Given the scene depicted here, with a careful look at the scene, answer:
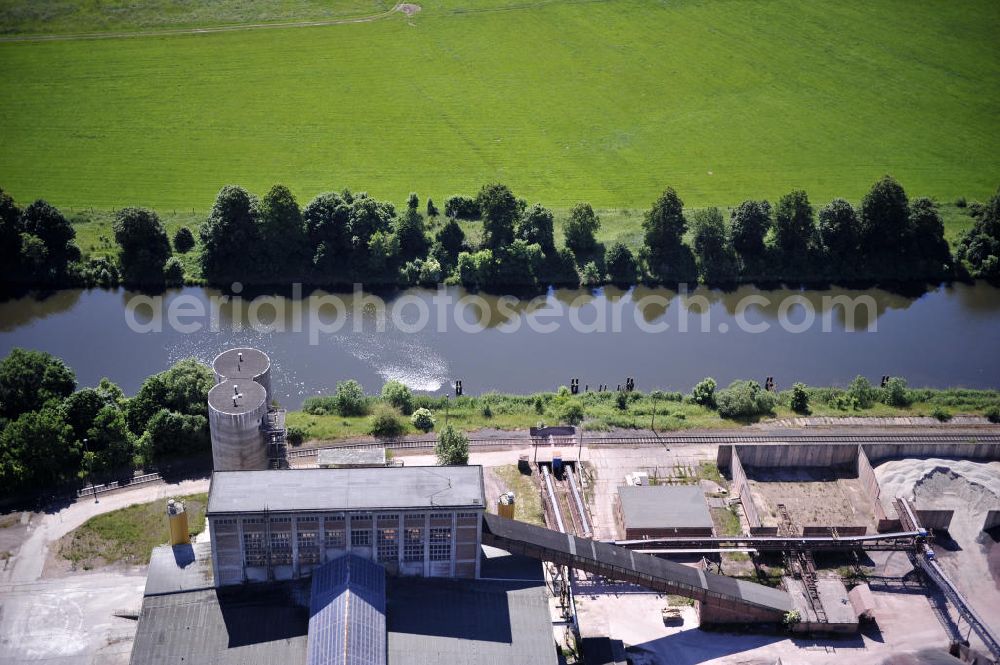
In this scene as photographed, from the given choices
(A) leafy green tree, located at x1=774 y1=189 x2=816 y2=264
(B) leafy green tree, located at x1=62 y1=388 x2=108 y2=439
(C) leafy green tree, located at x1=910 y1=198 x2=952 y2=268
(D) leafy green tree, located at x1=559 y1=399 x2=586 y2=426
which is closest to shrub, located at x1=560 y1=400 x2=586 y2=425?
(D) leafy green tree, located at x1=559 y1=399 x2=586 y2=426

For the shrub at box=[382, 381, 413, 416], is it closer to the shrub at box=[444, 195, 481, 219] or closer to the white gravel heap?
the shrub at box=[444, 195, 481, 219]

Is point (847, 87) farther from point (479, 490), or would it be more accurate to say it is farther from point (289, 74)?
point (479, 490)

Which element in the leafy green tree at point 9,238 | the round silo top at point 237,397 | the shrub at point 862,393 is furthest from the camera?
the leafy green tree at point 9,238

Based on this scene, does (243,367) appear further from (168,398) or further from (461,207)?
(461,207)

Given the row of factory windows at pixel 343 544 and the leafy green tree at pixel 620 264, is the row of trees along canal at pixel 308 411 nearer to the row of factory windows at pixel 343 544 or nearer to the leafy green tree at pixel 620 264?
the row of factory windows at pixel 343 544

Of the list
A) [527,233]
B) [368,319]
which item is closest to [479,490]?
[368,319]

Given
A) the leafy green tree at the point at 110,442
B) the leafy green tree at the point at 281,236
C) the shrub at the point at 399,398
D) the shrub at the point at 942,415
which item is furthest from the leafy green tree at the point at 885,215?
the leafy green tree at the point at 110,442
